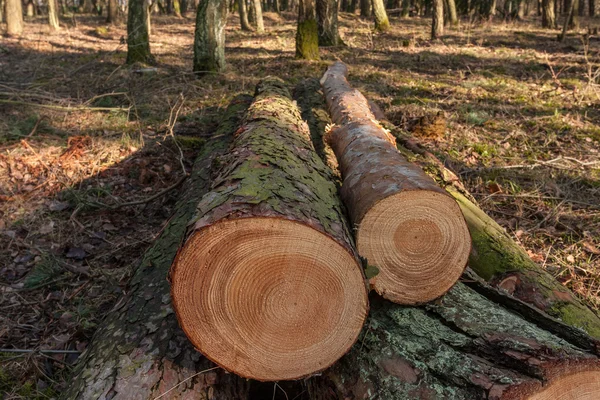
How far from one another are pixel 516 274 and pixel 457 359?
4.28ft

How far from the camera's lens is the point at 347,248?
6.54 feet

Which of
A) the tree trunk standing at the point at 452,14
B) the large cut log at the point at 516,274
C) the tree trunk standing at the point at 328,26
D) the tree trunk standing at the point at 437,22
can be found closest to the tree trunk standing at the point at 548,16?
the tree trunk standing at the point at 452,14

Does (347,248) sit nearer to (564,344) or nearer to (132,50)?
(564,344)

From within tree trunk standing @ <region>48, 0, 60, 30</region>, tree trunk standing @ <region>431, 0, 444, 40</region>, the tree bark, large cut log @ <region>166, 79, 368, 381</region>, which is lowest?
large cut log @ <region>166, 79, 368, 381</region>

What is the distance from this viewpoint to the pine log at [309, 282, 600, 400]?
1.74 metres

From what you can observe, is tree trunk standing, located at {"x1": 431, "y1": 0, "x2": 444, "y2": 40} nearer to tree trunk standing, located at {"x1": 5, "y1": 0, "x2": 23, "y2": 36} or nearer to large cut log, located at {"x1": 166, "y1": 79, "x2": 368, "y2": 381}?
large cut log, located at {"x1": 166, "y1": 79, "x2": 368, "y2": 381}

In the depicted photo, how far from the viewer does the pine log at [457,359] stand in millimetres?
1738

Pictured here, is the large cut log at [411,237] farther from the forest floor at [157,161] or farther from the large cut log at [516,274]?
the forest floor at [157,161]

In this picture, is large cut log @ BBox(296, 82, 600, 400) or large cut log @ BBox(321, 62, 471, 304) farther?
large cut log @ BBox(321, 62, 471, 304)

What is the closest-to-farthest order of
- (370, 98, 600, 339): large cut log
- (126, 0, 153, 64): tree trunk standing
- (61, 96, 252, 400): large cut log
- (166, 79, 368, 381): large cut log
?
(166, 79, 368, 381): large cut log < (61, 96, 252, 400): large cut log < (370, 98, 600, 339): large cut log < (126, 0, 153, 64): tree trunk standing

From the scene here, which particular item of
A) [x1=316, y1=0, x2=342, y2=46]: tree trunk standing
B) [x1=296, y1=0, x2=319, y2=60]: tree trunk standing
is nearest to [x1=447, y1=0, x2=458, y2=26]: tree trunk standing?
[x1=316, y1=0, x2=342, y2=46]: tree trunk standing

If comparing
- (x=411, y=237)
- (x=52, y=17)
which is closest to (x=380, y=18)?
(x=52, y=17)

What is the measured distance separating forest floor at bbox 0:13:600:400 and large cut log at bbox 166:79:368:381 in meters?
1.43

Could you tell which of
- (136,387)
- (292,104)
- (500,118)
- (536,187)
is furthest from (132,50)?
(136,387)
